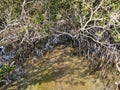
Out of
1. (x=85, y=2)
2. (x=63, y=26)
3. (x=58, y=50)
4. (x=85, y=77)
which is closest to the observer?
(x=85, y=2)

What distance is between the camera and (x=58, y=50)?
28.3ft

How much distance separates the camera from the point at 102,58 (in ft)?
25.7

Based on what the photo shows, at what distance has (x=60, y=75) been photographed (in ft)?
25.0

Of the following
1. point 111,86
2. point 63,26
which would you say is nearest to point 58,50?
point 63,26

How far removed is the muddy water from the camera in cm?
725

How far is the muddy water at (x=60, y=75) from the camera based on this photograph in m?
7.25

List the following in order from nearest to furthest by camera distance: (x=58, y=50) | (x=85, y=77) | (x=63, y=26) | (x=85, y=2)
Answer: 1. (x=85, y=2)
2. (x=85, y=77)
3. (x=63, y=26)
4. (x=58, y=50)

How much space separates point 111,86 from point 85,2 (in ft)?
6.40

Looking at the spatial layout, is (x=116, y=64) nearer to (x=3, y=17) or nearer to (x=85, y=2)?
(x=85, y=2)

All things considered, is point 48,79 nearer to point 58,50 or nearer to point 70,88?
point 70,88

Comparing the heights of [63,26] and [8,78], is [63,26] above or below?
above

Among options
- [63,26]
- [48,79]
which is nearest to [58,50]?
[63,26]

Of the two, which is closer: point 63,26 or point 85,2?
point 85,2

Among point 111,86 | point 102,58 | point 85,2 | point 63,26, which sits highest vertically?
point 85,2
